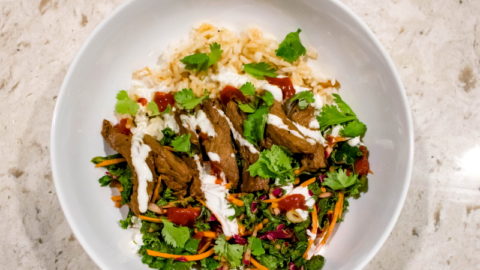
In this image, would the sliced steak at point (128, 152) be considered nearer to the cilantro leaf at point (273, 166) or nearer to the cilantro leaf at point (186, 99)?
the cilantro leaf at point (186, 99)

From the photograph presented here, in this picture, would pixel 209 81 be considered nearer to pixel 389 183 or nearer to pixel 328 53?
pixel 328 53

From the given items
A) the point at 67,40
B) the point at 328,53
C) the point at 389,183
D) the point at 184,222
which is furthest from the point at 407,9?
the point at 67,40

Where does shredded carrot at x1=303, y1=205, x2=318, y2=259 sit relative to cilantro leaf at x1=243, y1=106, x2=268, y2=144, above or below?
below

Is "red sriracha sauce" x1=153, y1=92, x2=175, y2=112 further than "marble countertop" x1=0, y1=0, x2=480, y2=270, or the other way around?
"marble countertop" x1=0, y1=0, x2=480, y2=270

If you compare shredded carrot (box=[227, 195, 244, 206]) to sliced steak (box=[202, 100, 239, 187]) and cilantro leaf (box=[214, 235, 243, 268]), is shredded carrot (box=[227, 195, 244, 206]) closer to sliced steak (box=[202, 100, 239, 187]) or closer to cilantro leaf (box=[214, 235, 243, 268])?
sliced steak (box=[202, 100, 239, 187])

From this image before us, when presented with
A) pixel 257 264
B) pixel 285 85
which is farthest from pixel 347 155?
pixel 257 264

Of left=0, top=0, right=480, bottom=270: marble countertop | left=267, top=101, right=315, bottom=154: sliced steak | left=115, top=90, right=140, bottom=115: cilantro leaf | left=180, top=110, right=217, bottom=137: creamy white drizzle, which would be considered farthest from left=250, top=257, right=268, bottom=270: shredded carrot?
left=115, top=90, right=140, bottom=115: cilantro leaf
